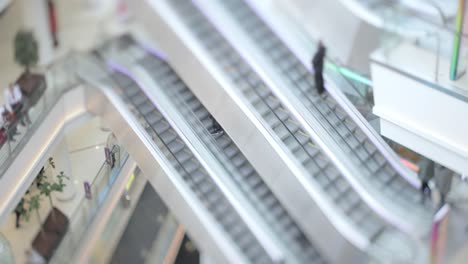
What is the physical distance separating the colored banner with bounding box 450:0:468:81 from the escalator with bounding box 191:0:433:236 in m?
2.02

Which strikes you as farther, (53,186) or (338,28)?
(338,28)

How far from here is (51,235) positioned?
11.3 metres

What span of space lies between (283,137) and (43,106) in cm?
485

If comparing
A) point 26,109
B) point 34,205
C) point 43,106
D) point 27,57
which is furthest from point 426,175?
point 27,57

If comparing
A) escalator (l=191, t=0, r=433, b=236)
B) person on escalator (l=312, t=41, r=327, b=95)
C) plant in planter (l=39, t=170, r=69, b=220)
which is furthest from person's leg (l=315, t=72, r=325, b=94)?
plant in planter (l=39, t=170, r=69, b=220)

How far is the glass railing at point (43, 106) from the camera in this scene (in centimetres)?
1323

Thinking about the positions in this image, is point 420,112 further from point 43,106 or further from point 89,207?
point 43,106

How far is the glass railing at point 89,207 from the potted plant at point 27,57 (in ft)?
10.0

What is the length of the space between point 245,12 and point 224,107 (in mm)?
2846

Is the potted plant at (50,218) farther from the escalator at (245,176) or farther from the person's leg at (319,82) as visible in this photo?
the person's leg at (319,82)

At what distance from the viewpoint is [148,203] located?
12.6 metres

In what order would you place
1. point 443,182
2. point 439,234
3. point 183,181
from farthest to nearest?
point 183,181, point 443,182, point 439,234

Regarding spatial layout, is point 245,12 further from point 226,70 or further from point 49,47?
point 49,47

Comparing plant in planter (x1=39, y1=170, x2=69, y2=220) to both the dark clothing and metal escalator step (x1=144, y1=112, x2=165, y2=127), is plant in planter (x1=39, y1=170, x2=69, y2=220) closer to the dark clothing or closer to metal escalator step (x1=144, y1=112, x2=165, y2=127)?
metal escalator step (x1=144, y1=112, x2=165, y2=127)
